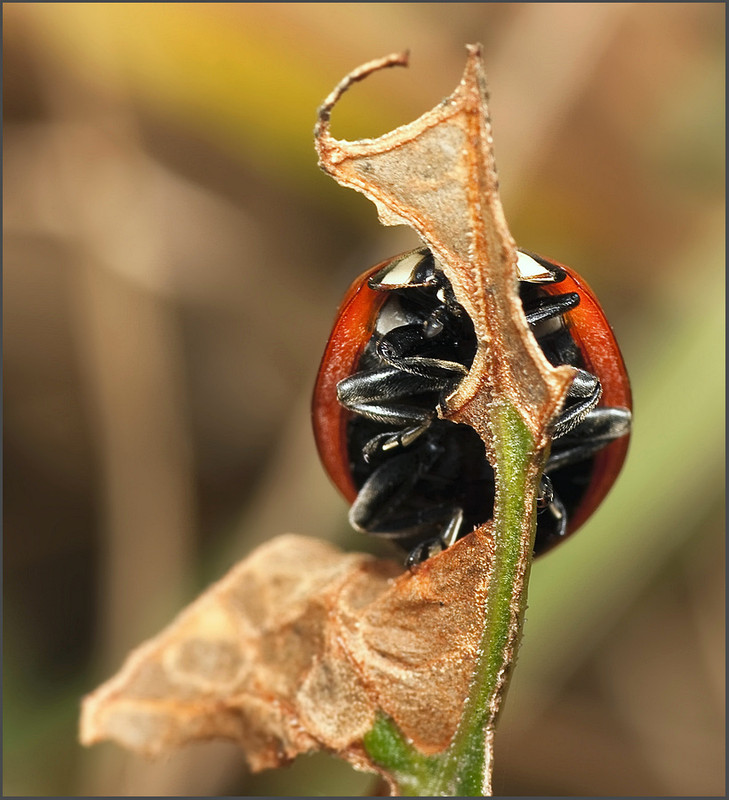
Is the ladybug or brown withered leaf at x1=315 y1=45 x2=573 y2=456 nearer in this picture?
brown withered leaf at x1=315 y1=45 x2=573 y2=456

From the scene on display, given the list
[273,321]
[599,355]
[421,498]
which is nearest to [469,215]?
[599,355]

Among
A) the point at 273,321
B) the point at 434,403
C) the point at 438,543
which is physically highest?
the point at 434,403

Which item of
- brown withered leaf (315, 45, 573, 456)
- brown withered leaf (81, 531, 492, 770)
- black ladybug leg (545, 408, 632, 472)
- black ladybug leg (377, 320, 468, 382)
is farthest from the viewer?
black ladybug leg (545, 408, 632, 472)

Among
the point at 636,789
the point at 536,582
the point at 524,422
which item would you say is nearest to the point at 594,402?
the point at 524,422

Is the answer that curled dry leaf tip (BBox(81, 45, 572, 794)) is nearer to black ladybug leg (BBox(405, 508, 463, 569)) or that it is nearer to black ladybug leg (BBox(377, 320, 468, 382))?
black ladybug leg (BBox(405, 508, 463, 569))

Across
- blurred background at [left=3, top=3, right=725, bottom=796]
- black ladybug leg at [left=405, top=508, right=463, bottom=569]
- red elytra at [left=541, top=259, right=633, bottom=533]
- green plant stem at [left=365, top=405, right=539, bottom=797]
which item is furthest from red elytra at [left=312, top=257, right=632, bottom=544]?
blurred background at [left=3, top=3, right=725, bottom=796]

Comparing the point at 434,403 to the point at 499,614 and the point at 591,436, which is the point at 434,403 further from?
the point at 499,614
